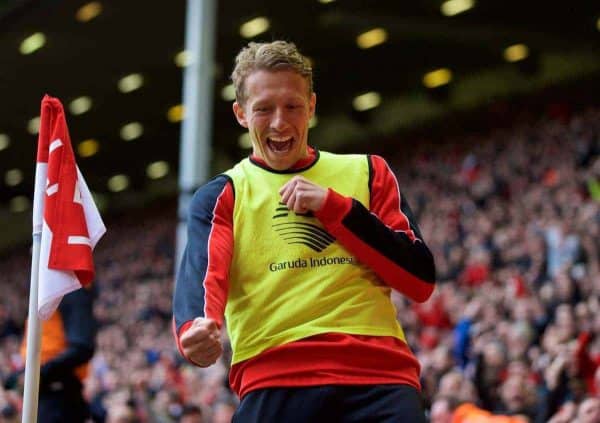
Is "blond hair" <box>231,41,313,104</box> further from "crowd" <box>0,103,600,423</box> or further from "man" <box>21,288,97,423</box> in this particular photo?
"crowd" <box>0,103,600,423</box>

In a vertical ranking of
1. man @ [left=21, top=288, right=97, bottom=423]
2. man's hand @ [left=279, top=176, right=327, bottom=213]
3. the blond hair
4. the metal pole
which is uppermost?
the blond hair

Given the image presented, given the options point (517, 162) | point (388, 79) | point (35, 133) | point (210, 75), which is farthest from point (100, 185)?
point (210, 75)

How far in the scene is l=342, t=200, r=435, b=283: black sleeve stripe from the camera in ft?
10.9

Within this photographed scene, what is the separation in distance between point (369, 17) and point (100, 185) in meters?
18.4

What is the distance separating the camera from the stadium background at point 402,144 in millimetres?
11719

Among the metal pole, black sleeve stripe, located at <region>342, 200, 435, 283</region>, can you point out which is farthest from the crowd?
black sleeve stripe, located at <region>342, 200, 435, 283</region>

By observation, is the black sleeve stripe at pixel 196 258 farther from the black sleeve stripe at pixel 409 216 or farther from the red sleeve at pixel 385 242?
the black sleeve stripe at pixel 409 216

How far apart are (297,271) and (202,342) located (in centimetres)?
37

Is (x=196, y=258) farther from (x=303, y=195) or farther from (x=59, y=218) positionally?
(x=59, y=218)

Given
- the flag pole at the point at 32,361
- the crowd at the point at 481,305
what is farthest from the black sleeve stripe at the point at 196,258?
the crowd at the point at 481,305

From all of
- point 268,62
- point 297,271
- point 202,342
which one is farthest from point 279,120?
point 202,342

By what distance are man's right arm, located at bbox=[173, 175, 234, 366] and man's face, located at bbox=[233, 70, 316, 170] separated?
0.54ft

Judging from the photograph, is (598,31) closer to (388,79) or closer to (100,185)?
(388,79)

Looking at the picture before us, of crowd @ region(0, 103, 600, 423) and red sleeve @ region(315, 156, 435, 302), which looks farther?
crowd @ region(0, 103, 600, 423)
